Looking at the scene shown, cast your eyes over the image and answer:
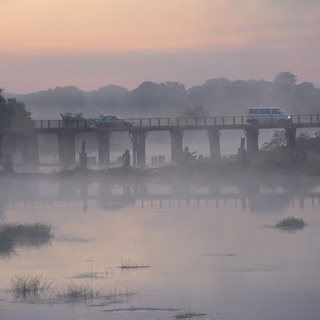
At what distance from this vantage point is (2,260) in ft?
73.3

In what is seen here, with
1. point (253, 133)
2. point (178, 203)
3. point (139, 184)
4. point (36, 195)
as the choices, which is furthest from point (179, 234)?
point (253, 133)

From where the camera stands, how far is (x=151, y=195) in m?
44.1

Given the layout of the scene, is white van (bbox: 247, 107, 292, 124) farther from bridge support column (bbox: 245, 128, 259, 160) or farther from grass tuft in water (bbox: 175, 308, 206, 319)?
grass tuft in water (bbox: 175, 308, 206, 319)

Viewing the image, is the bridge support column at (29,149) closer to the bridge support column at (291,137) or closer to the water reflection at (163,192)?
the water reflection at (163,192)

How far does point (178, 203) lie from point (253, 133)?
35240 millimetres

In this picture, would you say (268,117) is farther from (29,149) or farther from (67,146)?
(29,149)

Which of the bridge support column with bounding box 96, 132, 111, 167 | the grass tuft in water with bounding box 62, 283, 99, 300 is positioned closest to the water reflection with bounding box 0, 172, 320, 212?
the grass tuft in water with bounding box 62, 283, 99, 300

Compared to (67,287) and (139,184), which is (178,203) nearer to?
(139,184)

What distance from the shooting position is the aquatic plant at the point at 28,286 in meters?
17.7

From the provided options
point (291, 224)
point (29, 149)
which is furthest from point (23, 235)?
point (29, 149)

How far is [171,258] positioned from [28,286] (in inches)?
223

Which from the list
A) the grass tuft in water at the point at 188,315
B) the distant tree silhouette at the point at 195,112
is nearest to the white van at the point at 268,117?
the distant tree silhouette at the point at 195,112

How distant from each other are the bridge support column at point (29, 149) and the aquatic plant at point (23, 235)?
5090 cm

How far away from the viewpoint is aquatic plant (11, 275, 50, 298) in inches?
696
